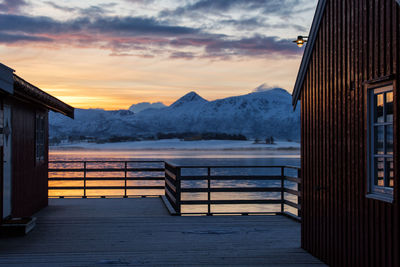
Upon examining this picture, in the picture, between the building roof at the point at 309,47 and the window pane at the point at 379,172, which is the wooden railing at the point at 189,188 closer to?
the building roof at the point at 309,47

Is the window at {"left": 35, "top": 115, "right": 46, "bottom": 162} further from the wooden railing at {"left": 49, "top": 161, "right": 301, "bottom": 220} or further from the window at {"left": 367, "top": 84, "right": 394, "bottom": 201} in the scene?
the window at {"left": 367, "top": 84, "right": 394, "bottom": 201}

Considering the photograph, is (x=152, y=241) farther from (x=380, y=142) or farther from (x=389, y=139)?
(x=389, y=139)

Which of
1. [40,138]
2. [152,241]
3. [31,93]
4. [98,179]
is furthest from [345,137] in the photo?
[98,179]

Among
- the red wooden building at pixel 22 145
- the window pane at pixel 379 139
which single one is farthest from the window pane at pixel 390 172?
the red wooden building at pixel 22 145

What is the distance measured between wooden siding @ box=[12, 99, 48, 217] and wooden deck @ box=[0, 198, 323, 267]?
1.48ft

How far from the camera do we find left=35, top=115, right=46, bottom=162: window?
38.5 feet

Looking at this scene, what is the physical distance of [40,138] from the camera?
39.9ft

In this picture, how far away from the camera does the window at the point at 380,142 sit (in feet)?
16.1

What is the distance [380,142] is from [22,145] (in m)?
7.29

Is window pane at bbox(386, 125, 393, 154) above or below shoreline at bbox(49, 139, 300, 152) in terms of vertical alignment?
above

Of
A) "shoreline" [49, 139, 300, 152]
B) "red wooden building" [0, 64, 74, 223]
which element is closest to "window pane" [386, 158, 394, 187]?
"red wooden building" [0, 64, 74, 223]

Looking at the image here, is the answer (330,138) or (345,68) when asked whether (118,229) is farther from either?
(345,68)

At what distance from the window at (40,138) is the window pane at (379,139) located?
8285mm

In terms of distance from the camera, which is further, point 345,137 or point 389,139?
point 345,137
